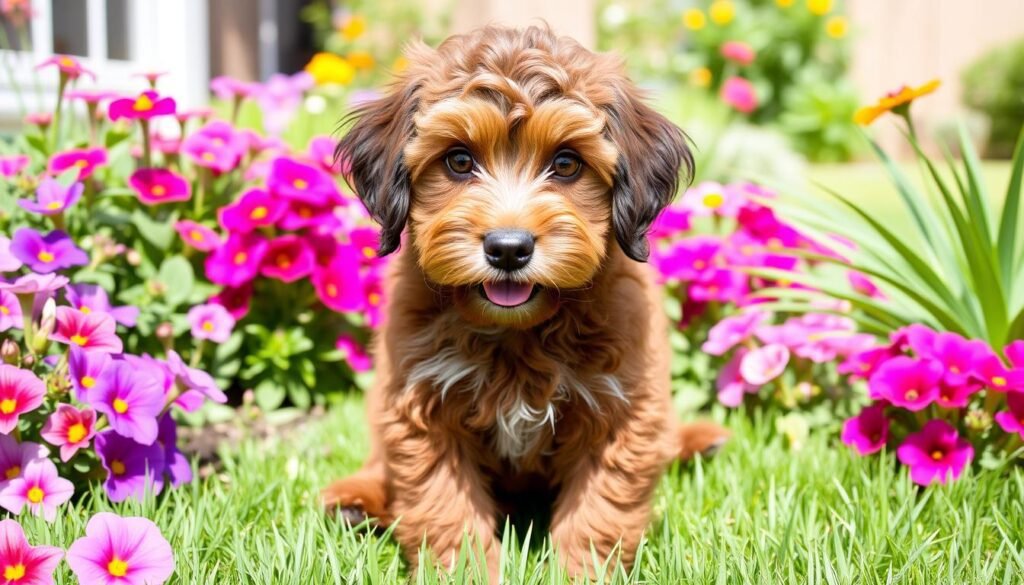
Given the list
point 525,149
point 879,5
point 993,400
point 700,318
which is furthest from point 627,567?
point 879,5

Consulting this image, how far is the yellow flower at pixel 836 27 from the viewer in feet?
41.7

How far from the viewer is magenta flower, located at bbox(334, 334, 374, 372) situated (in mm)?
4289

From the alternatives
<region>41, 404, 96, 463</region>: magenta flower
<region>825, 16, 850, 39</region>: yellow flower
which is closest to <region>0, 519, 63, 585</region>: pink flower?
<region>41, 404, 96, 463</region>: magenta flower

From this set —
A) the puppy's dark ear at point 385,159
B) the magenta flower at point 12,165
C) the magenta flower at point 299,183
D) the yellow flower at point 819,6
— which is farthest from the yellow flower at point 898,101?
the yellow flower at point 819,6

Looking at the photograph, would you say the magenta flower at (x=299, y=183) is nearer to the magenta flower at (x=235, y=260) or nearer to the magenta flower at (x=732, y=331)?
the magenta flower at (x=235, y=260)

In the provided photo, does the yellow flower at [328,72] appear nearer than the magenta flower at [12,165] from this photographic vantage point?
No

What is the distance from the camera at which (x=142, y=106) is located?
340 cm

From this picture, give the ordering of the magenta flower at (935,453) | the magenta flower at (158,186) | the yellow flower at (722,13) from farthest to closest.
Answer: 1. the yellow flower at (722,13)
2. the magenta flower at (158,186)
3. the magenta flower at (935,453)

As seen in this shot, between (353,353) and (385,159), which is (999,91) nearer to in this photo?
(353,353)

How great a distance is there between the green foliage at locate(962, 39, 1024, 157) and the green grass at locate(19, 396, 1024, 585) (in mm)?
11967

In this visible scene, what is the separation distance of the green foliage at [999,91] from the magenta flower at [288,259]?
12.5 m

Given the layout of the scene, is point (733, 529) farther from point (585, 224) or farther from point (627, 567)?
point (585, 224)

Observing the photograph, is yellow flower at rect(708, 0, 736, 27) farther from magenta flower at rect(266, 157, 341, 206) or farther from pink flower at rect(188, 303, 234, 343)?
pink flower at rect(188, 303, 234, 343)

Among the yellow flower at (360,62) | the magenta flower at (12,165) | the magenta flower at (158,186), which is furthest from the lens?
the yellow flower at (360,62)
